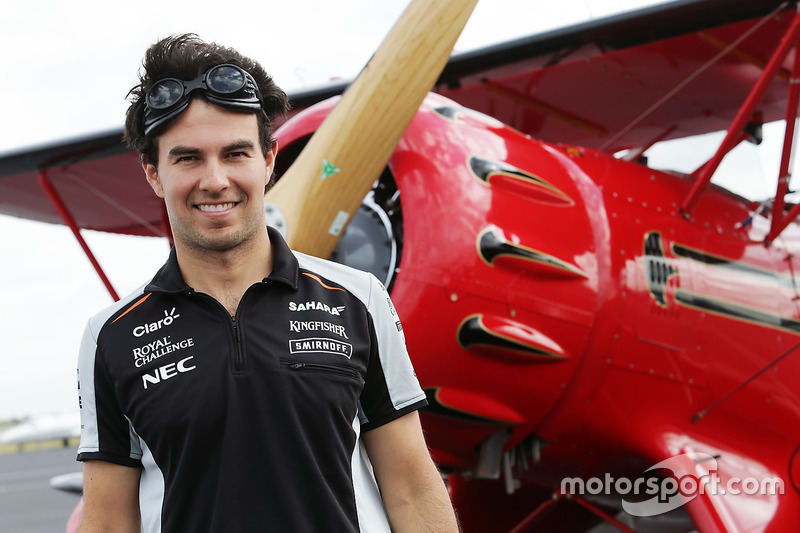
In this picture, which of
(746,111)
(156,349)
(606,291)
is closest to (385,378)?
(156,349)

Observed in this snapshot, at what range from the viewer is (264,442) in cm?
126

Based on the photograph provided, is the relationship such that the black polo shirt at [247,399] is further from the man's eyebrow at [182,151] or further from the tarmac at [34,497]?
the tarmac at [34,497]

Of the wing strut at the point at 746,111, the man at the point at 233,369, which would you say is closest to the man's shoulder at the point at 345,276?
the man at the point at 233,369

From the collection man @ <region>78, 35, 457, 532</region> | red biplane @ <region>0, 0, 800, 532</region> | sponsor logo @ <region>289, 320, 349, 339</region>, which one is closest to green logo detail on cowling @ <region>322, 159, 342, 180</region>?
red biplane @ <region>0, 0, 800, 532</region>

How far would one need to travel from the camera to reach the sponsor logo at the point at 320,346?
1.33 metres

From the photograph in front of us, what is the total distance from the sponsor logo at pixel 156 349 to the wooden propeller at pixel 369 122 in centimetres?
185

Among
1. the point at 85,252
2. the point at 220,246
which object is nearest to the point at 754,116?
the point at 85,252

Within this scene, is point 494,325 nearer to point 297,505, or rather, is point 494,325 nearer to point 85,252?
point 297,505

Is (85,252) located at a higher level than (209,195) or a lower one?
higher

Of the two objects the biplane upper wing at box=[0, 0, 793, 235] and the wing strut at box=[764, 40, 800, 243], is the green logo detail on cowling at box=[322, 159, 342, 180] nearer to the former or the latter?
the biplane upper wing at box=[0, 0, 793, 235]

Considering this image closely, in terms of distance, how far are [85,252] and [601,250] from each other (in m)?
3.41

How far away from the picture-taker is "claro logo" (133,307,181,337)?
1.37 metres

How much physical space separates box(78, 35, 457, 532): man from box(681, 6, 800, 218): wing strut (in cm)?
289

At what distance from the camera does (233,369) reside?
1.29m
